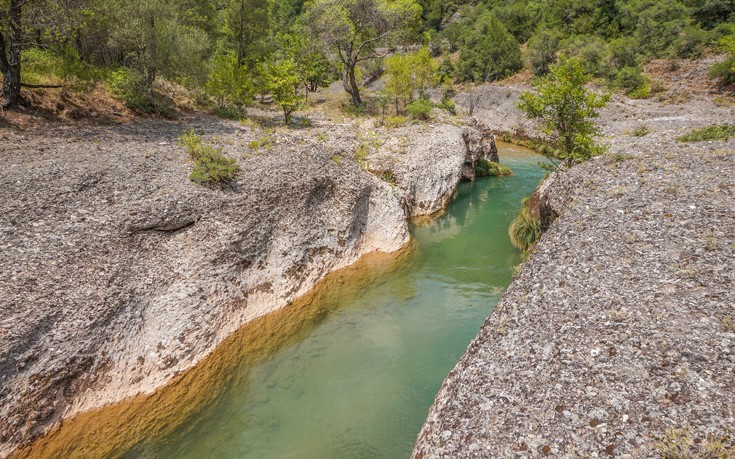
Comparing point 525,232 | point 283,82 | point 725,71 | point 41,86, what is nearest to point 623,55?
point 725,71

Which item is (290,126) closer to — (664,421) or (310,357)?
(310,357)

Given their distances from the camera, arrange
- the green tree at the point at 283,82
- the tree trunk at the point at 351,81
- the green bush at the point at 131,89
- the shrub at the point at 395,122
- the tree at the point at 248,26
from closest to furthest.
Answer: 1. the green bush at the point at 131,89
2. the green tree at the point at 283,82
3. the shrub at the point at 395,122
4. the tree at the point at 248,26
5. the tree trunk at the point at 351,81

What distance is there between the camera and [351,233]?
1939cm

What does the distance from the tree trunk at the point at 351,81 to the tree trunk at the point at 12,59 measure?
988 inches

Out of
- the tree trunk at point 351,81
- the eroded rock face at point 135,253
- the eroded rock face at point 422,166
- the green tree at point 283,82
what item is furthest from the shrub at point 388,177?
the tree trunk at point 351,81

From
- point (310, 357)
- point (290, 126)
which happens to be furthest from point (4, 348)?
point (290, 126)

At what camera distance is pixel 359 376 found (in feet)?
40.9

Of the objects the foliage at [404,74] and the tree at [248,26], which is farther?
the foliage at [404,74]

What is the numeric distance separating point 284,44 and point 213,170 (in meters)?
39.7

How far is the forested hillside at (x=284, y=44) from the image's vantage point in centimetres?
2025

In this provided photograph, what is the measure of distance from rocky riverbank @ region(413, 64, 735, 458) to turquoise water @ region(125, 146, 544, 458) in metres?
2.42

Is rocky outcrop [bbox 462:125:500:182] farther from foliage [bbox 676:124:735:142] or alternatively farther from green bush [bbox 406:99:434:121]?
foliage [bbox 676:124:735:142]

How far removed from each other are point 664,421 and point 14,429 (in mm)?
15032

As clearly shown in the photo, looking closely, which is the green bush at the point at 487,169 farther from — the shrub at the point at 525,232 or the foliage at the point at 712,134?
the foliage at the point at 712,134
